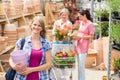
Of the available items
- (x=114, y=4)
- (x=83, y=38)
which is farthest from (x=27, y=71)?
(x=83, y=38)

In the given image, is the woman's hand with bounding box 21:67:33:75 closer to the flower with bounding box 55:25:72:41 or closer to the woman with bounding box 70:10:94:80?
the flower with bounding box 55:25:72:41

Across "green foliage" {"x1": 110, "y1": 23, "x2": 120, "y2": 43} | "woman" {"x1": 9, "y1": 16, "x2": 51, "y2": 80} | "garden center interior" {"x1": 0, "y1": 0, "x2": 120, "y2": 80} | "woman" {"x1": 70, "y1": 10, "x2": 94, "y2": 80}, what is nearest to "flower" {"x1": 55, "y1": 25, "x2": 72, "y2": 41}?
"garden center interior" {"x1": 0, "y1": 0, "x2": 120, "y2": 80}

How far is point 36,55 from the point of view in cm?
310

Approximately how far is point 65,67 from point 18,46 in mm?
1259

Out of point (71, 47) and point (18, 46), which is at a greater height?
point (18, 46)

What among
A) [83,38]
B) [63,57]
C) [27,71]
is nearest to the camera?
[27,71]

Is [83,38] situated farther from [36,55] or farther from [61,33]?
[36,55]

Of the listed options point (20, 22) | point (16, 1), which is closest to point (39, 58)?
point (16, 1)

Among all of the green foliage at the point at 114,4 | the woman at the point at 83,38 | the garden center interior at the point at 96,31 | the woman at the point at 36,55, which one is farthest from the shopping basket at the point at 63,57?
the green foliage at the point at 114,4

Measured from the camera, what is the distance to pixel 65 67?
4.23m

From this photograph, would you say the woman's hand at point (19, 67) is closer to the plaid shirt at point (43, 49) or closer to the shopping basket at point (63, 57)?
the plaid shirt at point (43, 49)

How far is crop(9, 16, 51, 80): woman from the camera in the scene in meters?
3.09

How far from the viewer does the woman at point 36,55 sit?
3086mm

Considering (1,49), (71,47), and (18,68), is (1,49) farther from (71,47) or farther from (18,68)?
(18,68)
